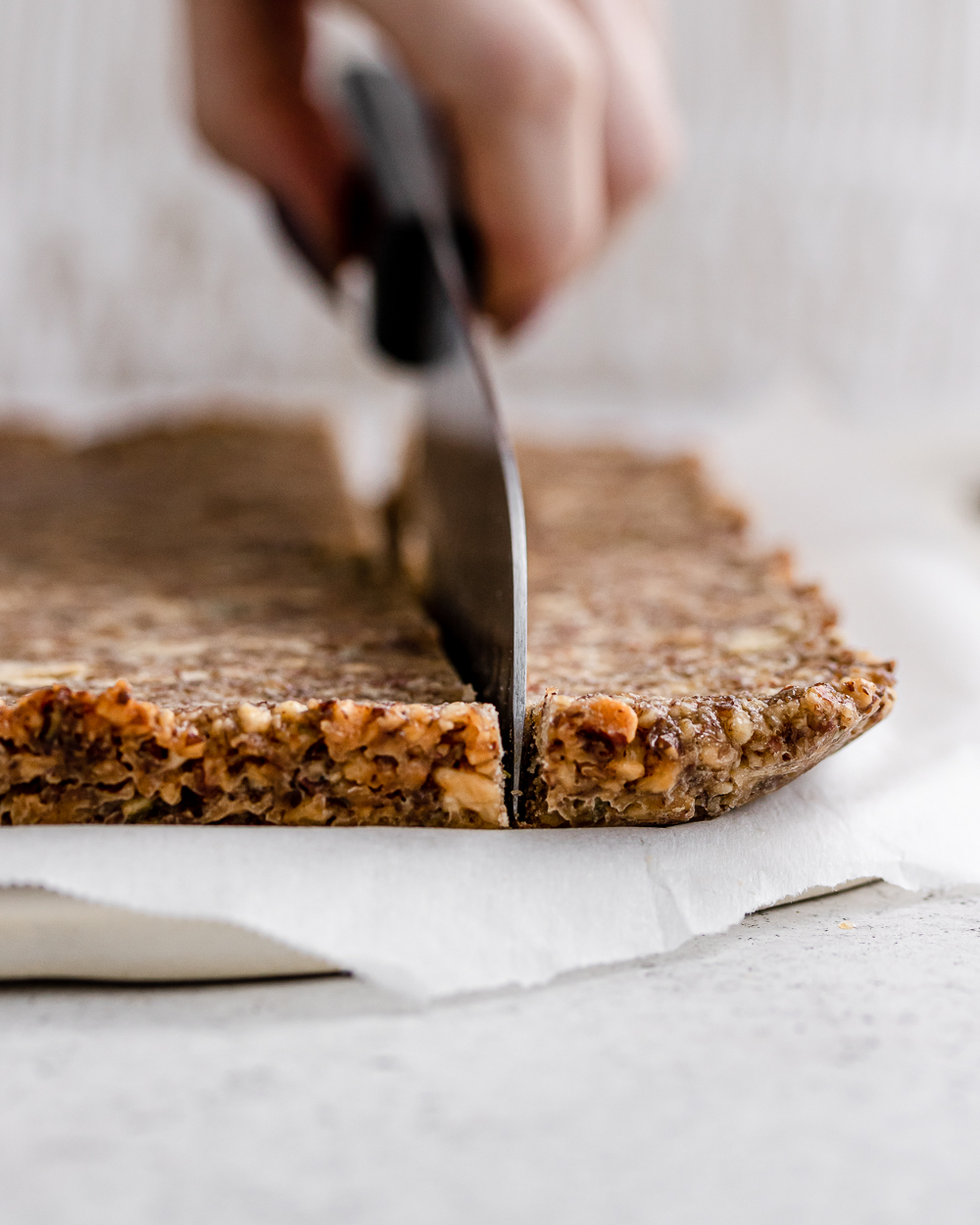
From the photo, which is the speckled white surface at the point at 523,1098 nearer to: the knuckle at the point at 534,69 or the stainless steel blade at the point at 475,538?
the stainless steel blade at the point at 475,538

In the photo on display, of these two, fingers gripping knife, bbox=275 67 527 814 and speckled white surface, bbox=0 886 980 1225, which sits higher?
fingers gripping knife, bbox=275 67 527 814

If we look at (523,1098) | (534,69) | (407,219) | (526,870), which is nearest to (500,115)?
(534,69)

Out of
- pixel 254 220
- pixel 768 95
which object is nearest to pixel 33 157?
pixel 254 220

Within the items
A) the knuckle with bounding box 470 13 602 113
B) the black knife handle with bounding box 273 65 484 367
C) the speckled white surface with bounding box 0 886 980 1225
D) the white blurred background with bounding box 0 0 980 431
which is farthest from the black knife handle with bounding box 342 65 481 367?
the white blurred background with bounding box 0 0 980 431

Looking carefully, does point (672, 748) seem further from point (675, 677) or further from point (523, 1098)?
point (523, 1098)

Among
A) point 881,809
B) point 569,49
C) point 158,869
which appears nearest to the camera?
point 158,869

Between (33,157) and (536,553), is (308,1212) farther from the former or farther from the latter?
(33,157)

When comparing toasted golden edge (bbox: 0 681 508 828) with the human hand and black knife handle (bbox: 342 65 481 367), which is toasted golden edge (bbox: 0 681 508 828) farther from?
the human hand
